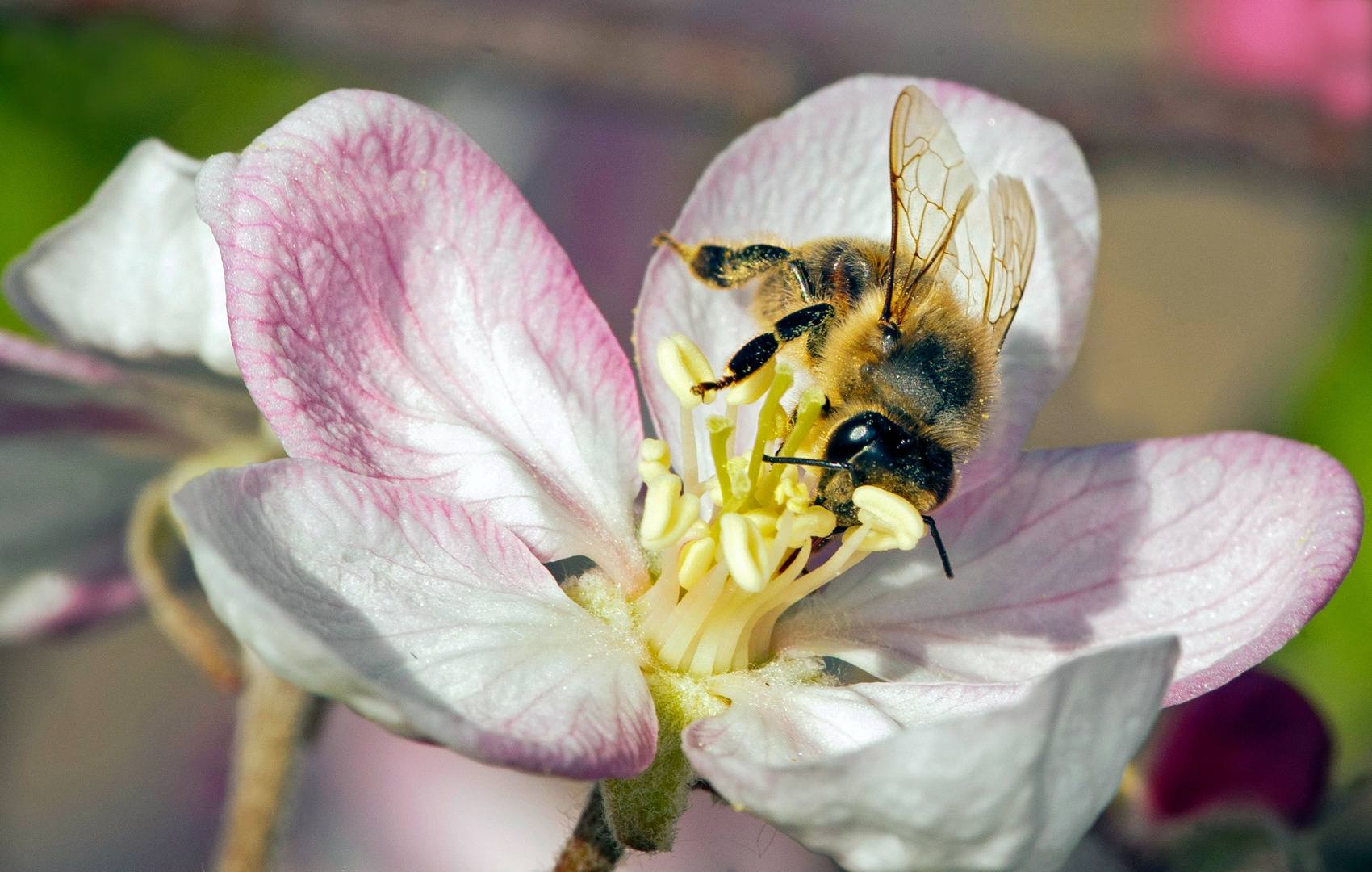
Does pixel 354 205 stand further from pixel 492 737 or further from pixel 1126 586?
pixel 1126 586

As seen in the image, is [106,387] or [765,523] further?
[106,387]

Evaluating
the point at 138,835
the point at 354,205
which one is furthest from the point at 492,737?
the point at 138,835

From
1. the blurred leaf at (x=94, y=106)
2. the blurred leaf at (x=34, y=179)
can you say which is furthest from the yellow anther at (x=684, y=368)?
the blurred leaf at (x=34, y=179)

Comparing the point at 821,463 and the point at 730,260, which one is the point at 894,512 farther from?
the point at 730,260

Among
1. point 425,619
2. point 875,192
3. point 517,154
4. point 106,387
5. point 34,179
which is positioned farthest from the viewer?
point 517,154

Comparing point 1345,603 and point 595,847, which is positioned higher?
point 595,847

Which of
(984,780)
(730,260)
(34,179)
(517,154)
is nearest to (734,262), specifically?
(730,260)
